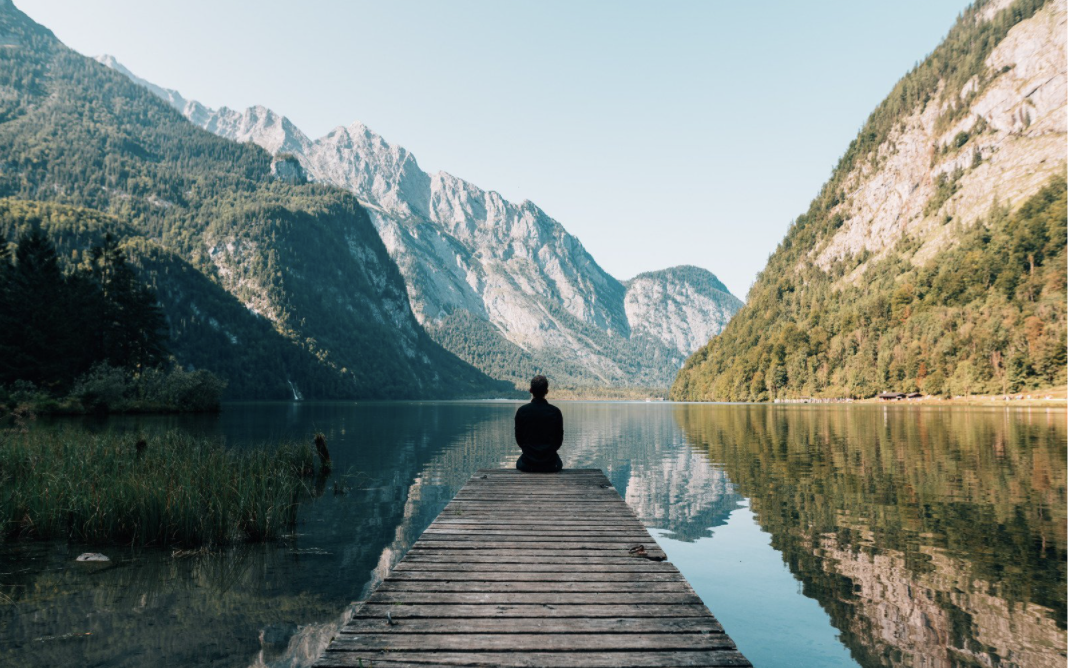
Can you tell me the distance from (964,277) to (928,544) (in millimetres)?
143728

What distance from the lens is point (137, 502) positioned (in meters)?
15.9

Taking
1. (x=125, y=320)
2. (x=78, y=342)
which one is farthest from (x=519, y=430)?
(x=125, y=320)

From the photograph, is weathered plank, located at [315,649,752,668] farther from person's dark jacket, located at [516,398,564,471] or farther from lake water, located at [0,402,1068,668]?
person's dark jacket, located at [516,398,564,471]

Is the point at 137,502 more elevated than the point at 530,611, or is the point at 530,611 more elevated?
the point at 530,611

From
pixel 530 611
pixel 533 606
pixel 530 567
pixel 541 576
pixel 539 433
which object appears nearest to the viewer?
pixel 530 611

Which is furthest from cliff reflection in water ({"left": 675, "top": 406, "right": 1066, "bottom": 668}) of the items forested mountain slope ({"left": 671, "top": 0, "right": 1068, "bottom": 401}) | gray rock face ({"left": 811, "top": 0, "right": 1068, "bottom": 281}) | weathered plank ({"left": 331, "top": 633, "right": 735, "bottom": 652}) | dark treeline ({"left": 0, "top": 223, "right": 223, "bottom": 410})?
gray rock face ({"left": 811, "top": 0, "right": 1068, "bottom": 281})

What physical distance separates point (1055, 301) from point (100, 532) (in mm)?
137564

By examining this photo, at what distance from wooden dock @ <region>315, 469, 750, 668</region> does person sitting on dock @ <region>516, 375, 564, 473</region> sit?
422 centimetres

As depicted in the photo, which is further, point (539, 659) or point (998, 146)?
point (998, 146)

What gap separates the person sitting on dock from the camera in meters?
16.0

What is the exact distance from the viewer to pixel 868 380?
132750 mm

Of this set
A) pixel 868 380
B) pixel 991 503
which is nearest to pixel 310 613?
pixel 991 503

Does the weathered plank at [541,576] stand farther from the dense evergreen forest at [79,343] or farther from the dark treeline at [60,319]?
the dark treeline at [60,319]

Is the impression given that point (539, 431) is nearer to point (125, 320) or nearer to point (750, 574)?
point (750, 574)
